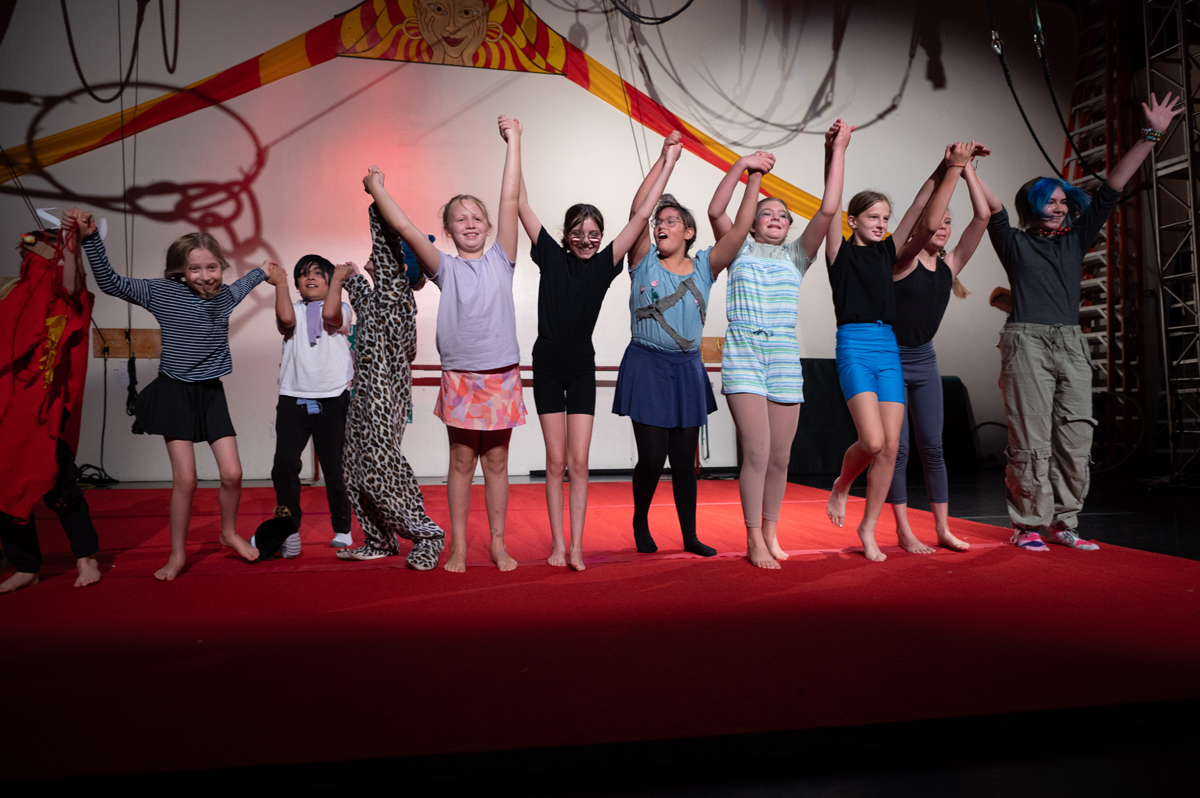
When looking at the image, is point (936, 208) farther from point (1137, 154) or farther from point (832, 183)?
point (1137, 154)

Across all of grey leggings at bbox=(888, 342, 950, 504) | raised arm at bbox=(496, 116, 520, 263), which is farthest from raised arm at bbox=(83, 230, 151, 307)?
grey leggings at bbox=(888, 342, 950, 504)

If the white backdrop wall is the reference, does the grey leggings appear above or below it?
below

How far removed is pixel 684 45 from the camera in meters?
7.29

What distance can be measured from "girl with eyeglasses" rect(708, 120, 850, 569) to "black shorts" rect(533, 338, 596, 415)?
519 millimetres

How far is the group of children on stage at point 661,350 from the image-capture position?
2768 millimetres

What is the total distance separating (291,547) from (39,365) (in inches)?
44.1

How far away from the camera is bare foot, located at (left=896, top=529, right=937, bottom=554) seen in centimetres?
305

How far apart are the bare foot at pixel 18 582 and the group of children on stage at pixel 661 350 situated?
33 mm

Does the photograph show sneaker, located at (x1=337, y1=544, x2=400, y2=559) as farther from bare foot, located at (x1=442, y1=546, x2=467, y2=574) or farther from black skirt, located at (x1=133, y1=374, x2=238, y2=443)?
black skirt, located at (x1=133, y1=374, x2=238, y2=443)

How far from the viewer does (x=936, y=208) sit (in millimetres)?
2916

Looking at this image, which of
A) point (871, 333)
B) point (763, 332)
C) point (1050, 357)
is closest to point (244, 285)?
point (763, 332)

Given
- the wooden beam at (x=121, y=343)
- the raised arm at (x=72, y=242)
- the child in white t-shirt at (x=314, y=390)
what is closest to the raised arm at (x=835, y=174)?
the child in white t-shirt at (x=314, y=390)

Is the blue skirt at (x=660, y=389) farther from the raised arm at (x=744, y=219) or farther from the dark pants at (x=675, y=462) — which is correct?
the raised arm at (x=744, y=219)

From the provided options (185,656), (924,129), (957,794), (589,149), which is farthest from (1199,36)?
(185,656)
